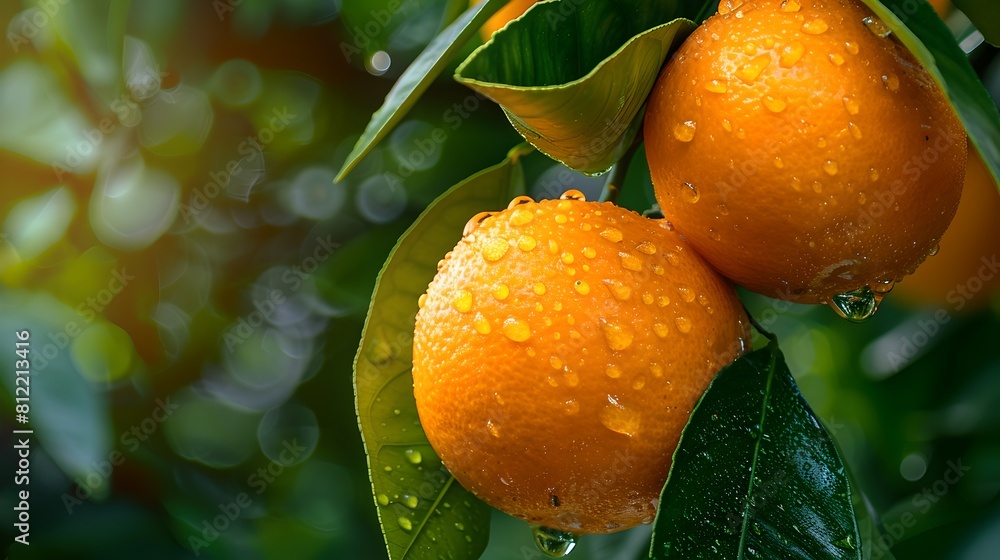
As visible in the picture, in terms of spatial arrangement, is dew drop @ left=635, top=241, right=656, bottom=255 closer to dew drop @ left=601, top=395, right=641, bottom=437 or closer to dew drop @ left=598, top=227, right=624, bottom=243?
dew drop @ left=598, top=227, right=624, bottom=243

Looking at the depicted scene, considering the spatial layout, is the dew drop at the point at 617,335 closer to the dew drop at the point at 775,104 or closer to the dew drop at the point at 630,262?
the dew drop at the point at 630,262

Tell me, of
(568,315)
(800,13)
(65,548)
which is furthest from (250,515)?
(800,13)

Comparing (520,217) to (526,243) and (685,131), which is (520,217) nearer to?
(526,243)

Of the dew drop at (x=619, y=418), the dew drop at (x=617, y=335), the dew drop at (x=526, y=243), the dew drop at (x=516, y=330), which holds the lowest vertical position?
the dew drop at (x=619, y=418)

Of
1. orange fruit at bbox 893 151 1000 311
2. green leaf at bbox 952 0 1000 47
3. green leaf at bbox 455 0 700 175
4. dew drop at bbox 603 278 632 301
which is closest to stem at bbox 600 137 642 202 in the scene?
green leaf at bbox 455 0 700 175

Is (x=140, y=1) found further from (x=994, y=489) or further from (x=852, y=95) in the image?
(x=994, y=489)

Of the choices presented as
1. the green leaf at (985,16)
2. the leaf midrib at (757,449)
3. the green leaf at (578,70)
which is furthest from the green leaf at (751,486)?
the green leaf at (985,16)

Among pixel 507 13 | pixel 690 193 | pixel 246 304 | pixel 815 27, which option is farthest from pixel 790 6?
pixel 246 304
